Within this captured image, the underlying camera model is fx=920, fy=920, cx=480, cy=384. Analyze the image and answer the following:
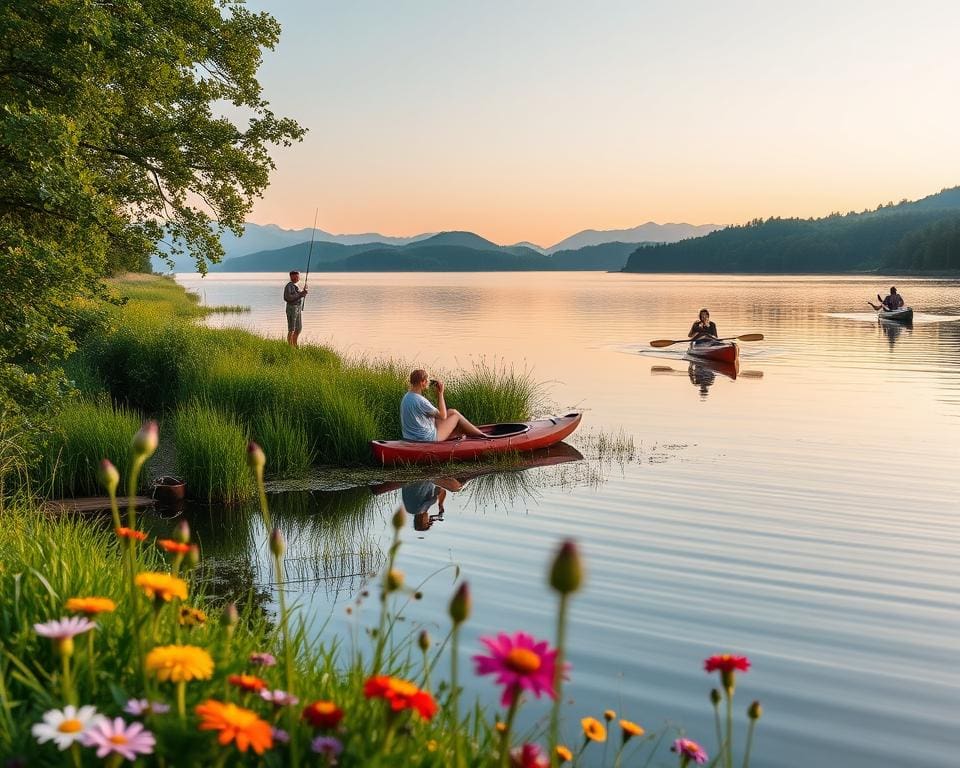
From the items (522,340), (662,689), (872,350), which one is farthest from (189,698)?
(522,340)

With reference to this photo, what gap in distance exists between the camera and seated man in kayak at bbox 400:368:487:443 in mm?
12984

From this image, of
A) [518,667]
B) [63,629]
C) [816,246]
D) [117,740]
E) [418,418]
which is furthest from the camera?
[816,246]

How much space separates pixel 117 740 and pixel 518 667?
0.88 metres

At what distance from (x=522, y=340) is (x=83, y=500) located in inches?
1157

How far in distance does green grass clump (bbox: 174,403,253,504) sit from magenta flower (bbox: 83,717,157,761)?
31.6 ft

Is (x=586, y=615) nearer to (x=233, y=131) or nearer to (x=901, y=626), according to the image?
(x=901, y=626)

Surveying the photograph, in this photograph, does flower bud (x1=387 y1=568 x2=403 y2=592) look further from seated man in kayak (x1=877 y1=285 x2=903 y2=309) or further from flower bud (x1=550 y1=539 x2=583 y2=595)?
seated man in kayak (x1=877 y1=285 x2=903 y2=309)

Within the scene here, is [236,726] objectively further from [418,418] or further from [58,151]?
[418,418]

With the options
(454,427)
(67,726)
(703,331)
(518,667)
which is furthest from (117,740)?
(703,331)

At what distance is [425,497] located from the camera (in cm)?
1210

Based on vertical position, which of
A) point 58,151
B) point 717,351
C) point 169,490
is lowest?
point 169,490

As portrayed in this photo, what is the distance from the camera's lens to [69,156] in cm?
912

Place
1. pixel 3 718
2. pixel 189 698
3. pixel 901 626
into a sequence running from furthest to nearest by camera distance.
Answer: pixel 901 626
pixel 189 698
pixel 3 718

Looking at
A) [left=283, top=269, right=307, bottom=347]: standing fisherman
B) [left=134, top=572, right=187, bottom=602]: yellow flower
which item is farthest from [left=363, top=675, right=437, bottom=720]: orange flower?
[left=283, top=269, right=307, bottom=347]: standing fisherman
